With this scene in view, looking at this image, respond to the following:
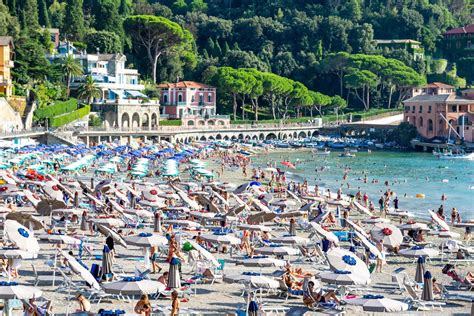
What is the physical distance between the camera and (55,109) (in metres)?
85.2

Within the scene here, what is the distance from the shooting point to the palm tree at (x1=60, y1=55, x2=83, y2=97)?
9612 cm

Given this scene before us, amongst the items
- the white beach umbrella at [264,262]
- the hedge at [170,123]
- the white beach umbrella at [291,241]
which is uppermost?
the white beach umbrella at [264,262]

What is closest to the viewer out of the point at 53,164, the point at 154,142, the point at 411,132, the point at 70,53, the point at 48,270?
the point at 48,270

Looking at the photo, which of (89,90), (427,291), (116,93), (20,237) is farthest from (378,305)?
(116,93)

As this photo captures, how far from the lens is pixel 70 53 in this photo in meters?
102

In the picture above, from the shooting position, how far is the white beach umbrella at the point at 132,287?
19594mm

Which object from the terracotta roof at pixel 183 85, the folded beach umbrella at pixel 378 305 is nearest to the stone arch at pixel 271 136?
the terracotta roof at pixel 183 85

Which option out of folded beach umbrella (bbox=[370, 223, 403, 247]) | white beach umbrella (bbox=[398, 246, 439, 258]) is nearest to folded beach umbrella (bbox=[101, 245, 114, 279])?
white beach umbrella (bbox=[398, 246, 439, 258])

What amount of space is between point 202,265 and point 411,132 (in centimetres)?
8733

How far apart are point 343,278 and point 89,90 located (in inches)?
3118

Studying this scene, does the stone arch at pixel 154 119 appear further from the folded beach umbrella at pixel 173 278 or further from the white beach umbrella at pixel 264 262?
the folded beach umbrella at pixel 173 278

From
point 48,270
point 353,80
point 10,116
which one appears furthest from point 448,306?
point 353,80

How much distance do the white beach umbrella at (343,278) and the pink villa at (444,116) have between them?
86.0 m

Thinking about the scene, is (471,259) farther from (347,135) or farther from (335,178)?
(347,135)
